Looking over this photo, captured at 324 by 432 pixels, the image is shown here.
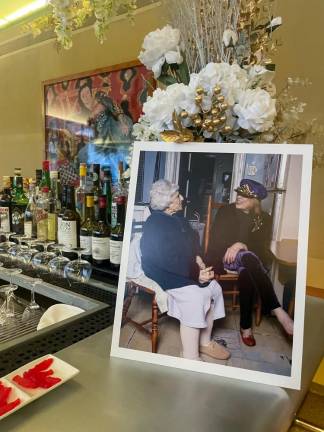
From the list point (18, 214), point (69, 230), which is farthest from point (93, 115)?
point (69, 230)

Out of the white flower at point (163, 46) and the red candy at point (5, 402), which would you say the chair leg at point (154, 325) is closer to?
the red candy at point (5, 402)

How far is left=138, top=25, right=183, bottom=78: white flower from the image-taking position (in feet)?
2.64

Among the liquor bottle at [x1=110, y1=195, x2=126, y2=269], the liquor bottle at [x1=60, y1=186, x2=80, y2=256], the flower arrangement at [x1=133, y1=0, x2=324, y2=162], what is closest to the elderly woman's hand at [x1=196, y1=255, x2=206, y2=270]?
the flower arrangement at [x1=133, y1=0, x2=324, y2=162]

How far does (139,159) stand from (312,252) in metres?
1.82

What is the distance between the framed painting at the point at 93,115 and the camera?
2.97 meters

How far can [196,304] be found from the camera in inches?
23.7

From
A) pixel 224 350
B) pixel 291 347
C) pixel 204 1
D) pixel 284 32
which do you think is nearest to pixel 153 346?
pixel 224 350

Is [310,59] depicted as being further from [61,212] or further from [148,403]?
[148,403]

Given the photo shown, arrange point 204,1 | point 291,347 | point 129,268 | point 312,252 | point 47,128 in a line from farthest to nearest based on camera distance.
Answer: point 47,128
point 312,252
point 204,1
point 129,268
point 291,347

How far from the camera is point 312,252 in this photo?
2.18 meters

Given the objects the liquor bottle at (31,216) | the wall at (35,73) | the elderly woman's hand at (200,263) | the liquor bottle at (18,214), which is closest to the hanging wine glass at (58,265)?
the liquor bottle at (31,216)

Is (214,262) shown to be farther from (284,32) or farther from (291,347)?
(284,32)

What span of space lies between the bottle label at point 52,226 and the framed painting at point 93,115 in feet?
4.84

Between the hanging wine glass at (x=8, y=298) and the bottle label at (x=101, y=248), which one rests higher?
the bottle label at (x=101, y=248)
